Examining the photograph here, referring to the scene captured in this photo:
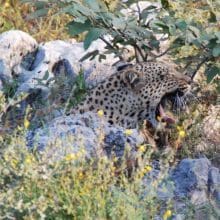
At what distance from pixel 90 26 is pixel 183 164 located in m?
1.25

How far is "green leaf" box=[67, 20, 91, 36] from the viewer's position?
755cm

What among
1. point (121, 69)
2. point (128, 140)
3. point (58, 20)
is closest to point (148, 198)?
point (128, 140)

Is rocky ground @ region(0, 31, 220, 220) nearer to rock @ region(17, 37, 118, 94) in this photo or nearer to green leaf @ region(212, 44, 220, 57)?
rock @ region(17, 37, 118, 94)

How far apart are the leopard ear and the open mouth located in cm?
24

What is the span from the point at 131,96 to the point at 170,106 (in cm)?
35

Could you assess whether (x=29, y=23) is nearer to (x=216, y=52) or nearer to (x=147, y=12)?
(x=147, y=12)

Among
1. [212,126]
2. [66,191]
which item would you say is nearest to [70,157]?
[66,191]

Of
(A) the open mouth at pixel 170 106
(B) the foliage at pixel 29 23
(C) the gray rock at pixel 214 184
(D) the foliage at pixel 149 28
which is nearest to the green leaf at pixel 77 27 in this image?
(D) the foliage at pixel 149 28

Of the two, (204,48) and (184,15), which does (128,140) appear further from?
(184,15)

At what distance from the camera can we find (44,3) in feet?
26.1

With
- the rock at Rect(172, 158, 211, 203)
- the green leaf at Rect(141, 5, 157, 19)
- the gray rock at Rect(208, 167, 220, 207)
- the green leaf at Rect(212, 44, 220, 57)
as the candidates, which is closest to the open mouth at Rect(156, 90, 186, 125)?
the green leaf at Rect(141, 5, 157, 19)

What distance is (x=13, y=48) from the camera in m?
9.74

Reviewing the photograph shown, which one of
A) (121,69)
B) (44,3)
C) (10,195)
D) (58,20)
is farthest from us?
(58,20)

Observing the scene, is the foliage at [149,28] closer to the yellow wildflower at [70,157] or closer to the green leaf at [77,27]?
the green leaf at [77,27]
